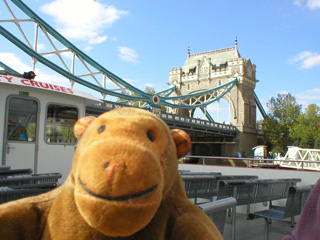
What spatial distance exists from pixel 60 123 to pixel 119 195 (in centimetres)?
403

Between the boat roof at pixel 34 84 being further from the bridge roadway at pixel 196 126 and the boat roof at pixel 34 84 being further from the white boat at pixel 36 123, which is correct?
the bridge roadway at pixel 196 126

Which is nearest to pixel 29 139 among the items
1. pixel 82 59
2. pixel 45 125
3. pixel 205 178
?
pixel 45 125

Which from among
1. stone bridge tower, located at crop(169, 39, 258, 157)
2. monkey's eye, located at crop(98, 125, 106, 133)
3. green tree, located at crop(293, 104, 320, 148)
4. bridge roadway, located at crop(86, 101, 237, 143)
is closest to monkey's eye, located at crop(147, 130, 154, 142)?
monkey's eye, located at crop(98, 125, 106, 133)

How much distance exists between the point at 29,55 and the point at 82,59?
640cm

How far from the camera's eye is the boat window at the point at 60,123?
4465 millimetres

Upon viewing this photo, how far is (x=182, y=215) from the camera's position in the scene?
40.0 inches

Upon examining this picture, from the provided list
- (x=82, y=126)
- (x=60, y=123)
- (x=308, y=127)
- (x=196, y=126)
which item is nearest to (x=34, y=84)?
(x=60, y=123)

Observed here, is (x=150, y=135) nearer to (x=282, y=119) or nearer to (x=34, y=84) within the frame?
(x=34, y=84)

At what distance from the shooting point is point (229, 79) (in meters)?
46.4

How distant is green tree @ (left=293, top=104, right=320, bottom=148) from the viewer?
29.1 m

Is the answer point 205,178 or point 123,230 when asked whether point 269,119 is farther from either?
point 123,230

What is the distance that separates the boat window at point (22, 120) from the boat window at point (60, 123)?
0.21 m

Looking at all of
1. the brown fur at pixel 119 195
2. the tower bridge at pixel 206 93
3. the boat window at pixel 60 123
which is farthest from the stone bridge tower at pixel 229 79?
the brown fur at pixel 119 195

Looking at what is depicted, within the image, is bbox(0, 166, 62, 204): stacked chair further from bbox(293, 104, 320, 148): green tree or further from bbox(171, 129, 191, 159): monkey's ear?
bbox(293, 104, 320, 148): green tree
